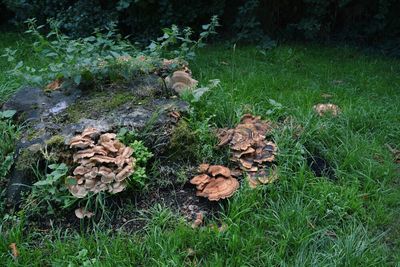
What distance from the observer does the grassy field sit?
106 inches

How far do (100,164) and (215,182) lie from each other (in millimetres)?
830

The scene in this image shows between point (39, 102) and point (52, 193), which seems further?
point (39, 102)

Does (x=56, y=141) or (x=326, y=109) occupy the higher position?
(x=56, y=141)

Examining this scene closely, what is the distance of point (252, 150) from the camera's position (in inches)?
133

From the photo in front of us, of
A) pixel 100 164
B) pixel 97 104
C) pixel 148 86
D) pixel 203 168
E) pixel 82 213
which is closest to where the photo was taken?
pixel 82 213

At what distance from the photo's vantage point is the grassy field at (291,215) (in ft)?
8.86

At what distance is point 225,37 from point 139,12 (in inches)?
58.7

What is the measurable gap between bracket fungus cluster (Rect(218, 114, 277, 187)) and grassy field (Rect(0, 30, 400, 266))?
0.29 feet

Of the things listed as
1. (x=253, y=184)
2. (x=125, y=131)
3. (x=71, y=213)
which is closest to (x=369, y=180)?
(x=253, y=184)

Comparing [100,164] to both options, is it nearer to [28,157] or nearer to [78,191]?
[78,191]

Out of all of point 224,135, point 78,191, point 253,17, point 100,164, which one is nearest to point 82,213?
point 78,191

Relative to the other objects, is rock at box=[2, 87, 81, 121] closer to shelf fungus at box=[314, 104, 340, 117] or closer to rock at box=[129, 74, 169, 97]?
rock at box=[129, 74, 169, 97]

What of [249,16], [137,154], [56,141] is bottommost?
[249,16]

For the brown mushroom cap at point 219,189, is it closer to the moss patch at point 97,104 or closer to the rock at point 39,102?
the moss patch at point 97,104
